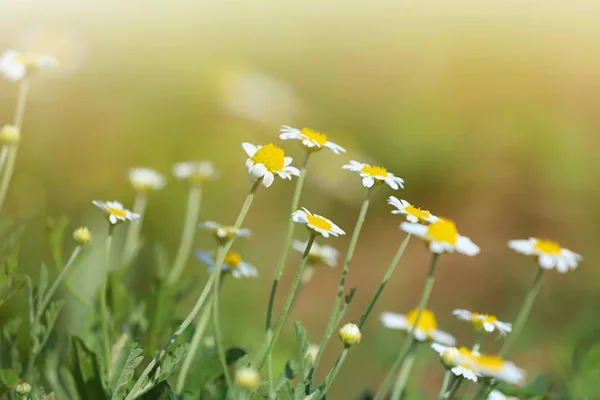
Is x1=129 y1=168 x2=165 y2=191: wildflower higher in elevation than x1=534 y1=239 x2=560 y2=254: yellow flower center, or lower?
lower

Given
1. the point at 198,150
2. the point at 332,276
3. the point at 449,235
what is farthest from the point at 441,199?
the point at 449,235

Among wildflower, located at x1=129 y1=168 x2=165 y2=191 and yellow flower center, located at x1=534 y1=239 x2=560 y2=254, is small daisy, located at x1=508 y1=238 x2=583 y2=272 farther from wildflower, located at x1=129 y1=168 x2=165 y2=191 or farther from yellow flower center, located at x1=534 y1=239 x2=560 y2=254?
Answer: wildflower, located at x1=129 y1=168 x2=165 y2=191

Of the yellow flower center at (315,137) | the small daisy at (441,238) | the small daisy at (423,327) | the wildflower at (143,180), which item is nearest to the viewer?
the small daisy at (441,238)

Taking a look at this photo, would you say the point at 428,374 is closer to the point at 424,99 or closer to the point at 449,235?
the point at 449,235

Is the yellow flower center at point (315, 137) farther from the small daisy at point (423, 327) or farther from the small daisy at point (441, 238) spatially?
the small daisy at point (423, 327)

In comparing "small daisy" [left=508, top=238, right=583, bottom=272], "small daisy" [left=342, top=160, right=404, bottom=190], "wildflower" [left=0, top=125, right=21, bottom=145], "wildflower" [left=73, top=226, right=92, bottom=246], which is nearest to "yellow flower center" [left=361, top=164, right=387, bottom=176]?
"small daisy" [left=342, top=160, right=404, bottom=190]

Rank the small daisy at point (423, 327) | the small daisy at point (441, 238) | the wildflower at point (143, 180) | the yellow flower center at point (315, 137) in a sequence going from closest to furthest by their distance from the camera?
the small daisy at point (441, 238), the yellow flower center at point (315, 137), the small daisy at point (423, 327), the wildflower at point (143, 180)

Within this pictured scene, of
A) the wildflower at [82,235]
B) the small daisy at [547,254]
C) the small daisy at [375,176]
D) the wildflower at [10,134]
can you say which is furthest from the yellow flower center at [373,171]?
the wildflower at [10,134]
